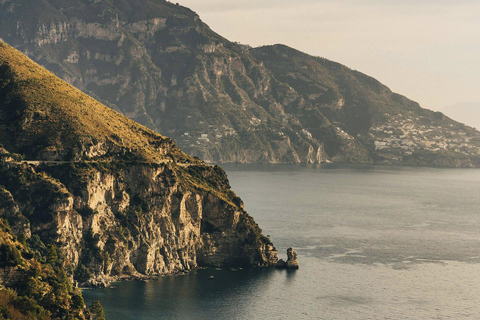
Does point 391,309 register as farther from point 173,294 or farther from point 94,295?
point 94,295

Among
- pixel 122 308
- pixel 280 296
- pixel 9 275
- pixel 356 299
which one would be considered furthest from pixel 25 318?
pixel 356 299

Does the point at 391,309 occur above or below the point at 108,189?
below

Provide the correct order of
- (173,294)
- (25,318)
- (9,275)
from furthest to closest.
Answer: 1. (173,294)
2. (9,275)
3. (25,318)

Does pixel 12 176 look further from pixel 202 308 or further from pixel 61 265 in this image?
pixel 202 308

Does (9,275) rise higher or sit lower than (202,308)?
higher

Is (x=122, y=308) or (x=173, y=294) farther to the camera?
(x=173, y=294)

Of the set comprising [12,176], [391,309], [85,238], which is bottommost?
[391,309]

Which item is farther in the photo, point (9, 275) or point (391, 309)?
point (391, 309)

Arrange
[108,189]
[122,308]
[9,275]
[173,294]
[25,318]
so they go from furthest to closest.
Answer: [108,189] < [173,294] < [122,308] < [9,275] < [25,318]

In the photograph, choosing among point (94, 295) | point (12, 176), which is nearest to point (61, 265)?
point (94, 295)

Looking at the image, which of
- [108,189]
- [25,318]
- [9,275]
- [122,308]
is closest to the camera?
[25,318]
